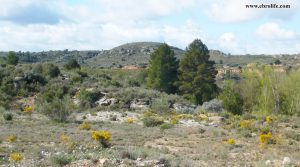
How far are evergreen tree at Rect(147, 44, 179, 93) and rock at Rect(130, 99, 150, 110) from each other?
26.8 feet

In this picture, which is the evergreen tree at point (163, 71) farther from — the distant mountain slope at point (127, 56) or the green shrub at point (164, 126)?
the distant mountain slope at point (127, 56)

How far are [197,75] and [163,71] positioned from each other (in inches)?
169

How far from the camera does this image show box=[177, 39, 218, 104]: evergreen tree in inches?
2004

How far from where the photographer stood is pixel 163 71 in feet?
175

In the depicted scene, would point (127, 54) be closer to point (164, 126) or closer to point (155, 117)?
point (155, 117)

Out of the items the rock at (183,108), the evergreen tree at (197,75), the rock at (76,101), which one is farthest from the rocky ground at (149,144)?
the evergreen tree at (197,75)

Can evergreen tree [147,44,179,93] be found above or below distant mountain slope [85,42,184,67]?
below

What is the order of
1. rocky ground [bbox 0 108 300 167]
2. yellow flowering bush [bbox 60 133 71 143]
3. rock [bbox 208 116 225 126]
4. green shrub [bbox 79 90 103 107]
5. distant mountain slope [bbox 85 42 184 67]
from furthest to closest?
distant mountain slope [bbox 85 42 184 67] → green shrub [bbox 79 90 103 107] → rock [bbox 208 116 225 126] → yellow flowering bush [bbox 60 133 71 143] → rocky ground [bbox 0 108 300 167]

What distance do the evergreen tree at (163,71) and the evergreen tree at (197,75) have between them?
1.29 meters

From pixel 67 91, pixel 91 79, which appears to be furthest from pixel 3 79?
pixel 91 79

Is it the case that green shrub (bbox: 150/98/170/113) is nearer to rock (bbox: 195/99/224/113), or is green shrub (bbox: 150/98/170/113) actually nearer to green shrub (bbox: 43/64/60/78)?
rock (bbox: 195/99/224/113)

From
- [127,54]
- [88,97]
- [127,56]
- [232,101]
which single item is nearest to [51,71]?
[88,97]

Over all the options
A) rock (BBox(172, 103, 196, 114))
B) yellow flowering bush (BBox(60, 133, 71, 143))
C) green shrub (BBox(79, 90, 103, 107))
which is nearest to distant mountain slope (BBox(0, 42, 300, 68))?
green shrub (BBox(79, 90, 103, 107))

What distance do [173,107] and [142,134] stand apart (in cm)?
1879
